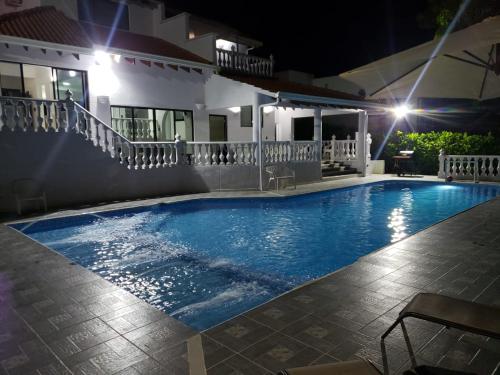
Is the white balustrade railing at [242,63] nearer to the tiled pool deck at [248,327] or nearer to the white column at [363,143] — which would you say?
the white column at [363,143]

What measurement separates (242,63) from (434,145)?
11314mm

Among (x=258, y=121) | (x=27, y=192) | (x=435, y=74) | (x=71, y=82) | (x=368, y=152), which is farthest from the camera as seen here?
(x=368, y=152)

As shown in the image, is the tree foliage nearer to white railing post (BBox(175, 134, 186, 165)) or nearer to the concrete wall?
white railing post (BBox(175, 134, 186, 165))

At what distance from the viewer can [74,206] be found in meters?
11.5

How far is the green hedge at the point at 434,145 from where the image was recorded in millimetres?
17594

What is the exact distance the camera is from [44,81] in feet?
44.9

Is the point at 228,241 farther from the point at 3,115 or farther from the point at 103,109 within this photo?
the point at 103,109

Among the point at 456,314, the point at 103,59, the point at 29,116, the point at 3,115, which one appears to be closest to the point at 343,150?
the point at 103,59

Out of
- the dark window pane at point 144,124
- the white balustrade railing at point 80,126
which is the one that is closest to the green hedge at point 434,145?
the white balustrade railing at point 80,126

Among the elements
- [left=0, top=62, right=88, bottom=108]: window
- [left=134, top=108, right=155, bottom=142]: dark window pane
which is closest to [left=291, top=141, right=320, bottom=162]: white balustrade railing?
[left=134, top=108, right=155, bottom=142]: dark window pane

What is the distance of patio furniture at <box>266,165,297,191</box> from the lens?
15234 millimetres

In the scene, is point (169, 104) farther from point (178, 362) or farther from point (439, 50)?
point (178, 362)

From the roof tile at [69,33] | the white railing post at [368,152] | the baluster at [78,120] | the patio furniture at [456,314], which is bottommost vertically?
the patio furniture at [456,314]

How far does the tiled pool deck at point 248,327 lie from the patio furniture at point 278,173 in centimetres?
956
